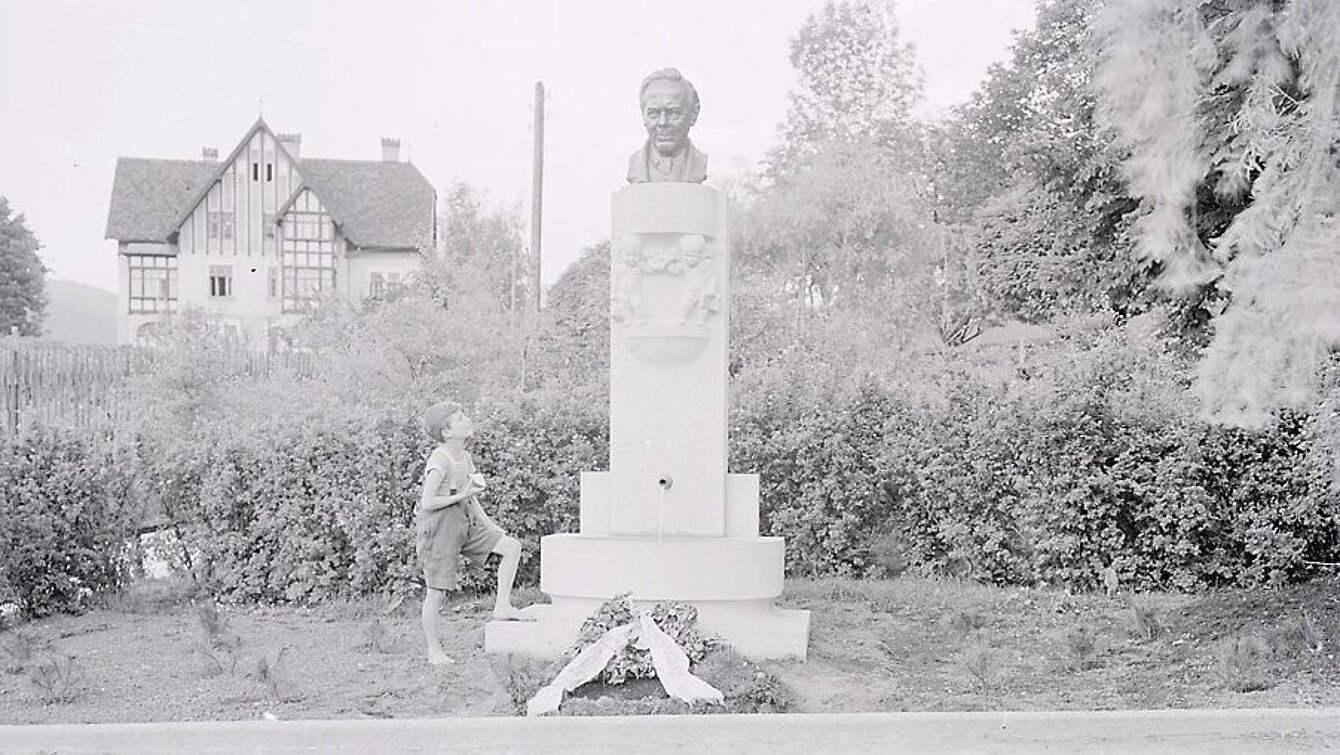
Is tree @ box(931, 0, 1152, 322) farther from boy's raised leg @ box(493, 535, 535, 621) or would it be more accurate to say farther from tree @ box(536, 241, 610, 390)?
tree @ box(536, 241, 610, 390)

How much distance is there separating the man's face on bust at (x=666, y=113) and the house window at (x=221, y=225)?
35.9 metres

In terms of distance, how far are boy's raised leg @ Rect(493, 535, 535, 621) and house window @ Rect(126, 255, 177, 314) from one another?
122 ft

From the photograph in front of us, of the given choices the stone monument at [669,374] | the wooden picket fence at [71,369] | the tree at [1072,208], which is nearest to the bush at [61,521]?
the stone monument at [669,374]

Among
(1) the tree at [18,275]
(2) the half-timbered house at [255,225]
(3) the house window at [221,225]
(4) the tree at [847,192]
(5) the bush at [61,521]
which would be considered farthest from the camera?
(3) the house window at [221,225]

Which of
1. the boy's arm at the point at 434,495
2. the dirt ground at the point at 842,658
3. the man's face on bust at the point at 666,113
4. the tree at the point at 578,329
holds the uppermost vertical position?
the man's face on bust at the point at 666,113

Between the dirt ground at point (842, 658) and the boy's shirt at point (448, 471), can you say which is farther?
the boy's shirt at point (448, 471)

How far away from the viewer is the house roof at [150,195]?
41531 millimetres

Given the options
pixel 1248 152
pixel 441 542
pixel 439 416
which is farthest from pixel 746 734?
pixel 1248 152

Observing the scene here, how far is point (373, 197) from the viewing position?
137 feet

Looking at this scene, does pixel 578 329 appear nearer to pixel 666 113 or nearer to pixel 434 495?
pixel 666 113

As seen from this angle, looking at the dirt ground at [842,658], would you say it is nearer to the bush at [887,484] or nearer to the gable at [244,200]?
the bush at [887,484]

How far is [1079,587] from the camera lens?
34.4 feet

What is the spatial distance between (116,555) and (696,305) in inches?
200

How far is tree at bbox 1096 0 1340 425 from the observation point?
232 inches
